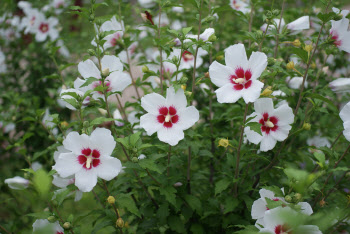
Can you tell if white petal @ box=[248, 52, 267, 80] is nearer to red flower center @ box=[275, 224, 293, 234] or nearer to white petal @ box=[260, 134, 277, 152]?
white petal @ box=[260, 134, 277, 152]

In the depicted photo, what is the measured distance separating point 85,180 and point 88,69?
0.52 m

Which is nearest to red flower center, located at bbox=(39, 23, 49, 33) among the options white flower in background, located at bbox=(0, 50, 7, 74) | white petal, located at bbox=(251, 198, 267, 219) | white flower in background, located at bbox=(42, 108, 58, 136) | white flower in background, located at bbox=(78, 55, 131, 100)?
white flower in background, located at bbox=(0, 50, 7, 74)

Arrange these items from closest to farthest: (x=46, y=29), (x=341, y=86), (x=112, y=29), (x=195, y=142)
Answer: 1. (x=195, y=142)
2. (x=341, y=86)
3. (x=112, y=29)
4. (x=46, y=29)

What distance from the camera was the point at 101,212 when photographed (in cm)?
163

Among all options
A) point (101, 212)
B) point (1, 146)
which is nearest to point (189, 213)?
point (101, 212)

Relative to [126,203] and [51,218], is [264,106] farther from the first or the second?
[51,218]

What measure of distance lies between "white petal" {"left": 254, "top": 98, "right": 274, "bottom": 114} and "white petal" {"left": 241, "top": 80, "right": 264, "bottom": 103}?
0.20m

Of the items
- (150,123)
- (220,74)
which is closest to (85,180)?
(150,123)

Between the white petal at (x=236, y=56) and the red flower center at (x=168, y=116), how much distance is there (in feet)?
1.07

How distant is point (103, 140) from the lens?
4.39 feet

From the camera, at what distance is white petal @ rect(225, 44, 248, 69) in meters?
1.45

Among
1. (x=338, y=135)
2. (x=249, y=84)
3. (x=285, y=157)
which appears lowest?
(x=285, y=157)

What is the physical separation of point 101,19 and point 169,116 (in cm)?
58

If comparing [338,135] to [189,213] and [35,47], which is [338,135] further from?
[35,47]
